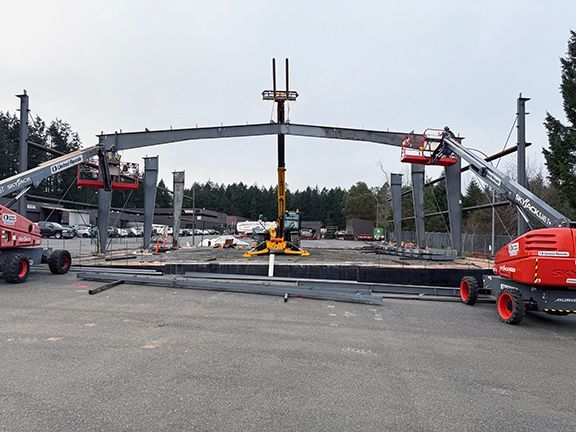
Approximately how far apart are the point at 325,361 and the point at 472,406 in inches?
78.9

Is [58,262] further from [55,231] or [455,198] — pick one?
[55,231]

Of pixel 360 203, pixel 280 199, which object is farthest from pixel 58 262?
pixel 360 203

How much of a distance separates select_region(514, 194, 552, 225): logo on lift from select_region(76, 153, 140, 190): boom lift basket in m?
17.0

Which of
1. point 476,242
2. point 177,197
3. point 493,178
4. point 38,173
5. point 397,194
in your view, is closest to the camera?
point 493,178

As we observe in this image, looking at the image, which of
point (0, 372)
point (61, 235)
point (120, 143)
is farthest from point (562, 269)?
point (61, 235)

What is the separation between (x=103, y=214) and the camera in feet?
67.8

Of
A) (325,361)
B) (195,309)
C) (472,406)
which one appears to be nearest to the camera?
(472,406)

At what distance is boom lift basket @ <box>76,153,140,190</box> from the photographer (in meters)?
19.0

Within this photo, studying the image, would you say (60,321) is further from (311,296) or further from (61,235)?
(61,235)

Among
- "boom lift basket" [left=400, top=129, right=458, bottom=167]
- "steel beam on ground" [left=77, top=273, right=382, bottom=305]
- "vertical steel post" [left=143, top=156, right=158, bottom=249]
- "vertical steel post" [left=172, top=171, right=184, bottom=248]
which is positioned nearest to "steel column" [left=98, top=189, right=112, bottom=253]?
"vertical steel post" [left=143, top=156, right=158, bottom=249]

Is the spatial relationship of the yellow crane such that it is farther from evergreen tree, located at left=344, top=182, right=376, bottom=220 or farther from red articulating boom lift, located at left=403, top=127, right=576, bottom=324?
evergreen tree, located at left=344, top=182, right=376, bottom=220

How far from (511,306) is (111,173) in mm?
18157

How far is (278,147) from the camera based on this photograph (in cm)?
2055

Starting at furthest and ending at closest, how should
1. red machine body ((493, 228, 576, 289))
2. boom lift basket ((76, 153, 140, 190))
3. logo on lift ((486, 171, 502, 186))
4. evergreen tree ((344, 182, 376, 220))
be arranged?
evergreen tree ((344, 182, 376, 220)), boom lift basket ((76, 153, 140, 190)), logo on lift ((486, 171, 502, 186)), red machine body ((493, 228, 576, 289))
